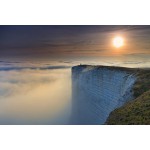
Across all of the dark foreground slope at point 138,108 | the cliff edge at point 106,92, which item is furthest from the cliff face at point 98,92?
the dark foreground slope at point 138,108

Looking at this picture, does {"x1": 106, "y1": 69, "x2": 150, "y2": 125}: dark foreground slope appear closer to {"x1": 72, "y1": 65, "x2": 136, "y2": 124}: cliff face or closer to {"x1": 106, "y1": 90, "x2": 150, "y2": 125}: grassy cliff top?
{"x1": 106, "y1": 90, "x2": 150, "y2": 125}: grassy cliff top

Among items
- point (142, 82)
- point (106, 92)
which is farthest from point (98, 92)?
point (142, 82)

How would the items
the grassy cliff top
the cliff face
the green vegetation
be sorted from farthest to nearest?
the cliff face → the green vegetation → the grassy cliff top

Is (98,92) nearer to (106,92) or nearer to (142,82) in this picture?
(106,92)

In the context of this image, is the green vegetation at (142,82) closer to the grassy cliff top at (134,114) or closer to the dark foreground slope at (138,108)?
the dark foreground slope at (138,108)

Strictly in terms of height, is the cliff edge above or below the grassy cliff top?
above

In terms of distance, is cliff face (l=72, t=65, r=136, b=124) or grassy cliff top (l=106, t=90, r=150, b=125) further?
cliff face (l=72, t=65, r=136, b=124)

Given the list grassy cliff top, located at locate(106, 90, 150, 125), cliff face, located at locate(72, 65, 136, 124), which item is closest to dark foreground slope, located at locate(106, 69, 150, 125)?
grassy cliff top, located at locate(106, 90, 150, 125)

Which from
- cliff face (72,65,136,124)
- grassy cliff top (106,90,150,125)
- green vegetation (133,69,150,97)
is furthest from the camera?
cliff face (72,65,136,124)
